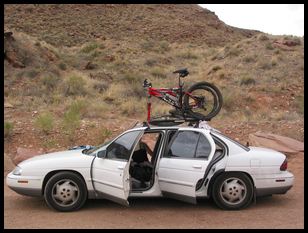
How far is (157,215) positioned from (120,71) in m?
24.3

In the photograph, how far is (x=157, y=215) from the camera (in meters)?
7.64

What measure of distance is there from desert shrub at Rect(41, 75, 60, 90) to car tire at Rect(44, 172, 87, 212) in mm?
16291

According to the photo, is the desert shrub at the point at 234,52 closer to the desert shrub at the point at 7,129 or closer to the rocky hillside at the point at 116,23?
the rocky hillside at the point at 116,23

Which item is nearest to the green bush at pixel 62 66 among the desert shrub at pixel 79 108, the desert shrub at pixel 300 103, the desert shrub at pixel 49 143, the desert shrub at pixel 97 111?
the desert shrub at pixel 97 111

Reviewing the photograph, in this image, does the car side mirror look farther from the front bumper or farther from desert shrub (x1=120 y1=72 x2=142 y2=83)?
desert shrub (x1=120 y1=72 x2=142 y2=83)

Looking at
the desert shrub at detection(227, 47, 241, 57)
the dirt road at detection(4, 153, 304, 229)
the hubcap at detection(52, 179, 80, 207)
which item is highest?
the desert shrub at detection(227, 47, 241, 57)

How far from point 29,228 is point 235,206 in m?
3.23

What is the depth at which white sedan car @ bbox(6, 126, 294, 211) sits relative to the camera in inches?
303

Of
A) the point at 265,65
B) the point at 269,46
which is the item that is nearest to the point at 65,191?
the point at 265,65

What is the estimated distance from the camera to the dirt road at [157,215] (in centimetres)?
712

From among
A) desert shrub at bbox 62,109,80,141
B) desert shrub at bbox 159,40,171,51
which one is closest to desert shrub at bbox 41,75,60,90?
desert shrub at bbox 62,109,80,141

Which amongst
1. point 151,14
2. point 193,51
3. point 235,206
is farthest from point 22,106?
point 151,14

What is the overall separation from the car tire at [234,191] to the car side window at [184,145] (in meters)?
0.64

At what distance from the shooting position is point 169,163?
783 centimetres
